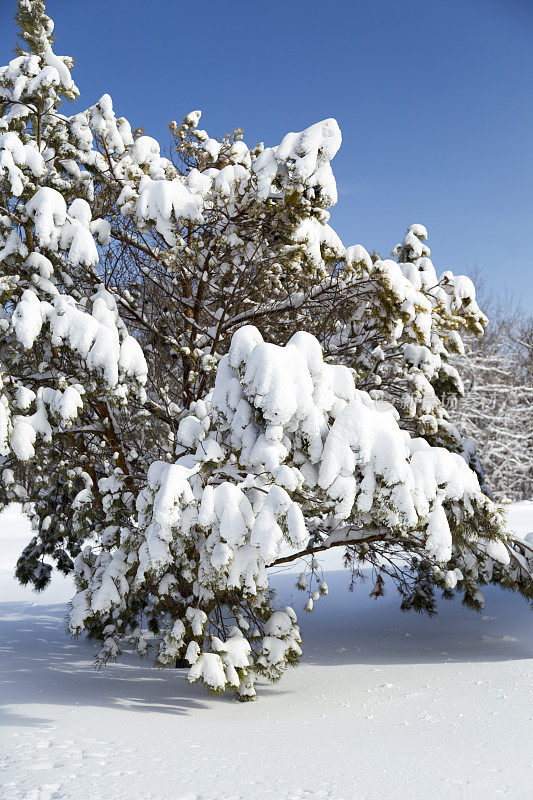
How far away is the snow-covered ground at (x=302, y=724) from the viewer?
122 inches

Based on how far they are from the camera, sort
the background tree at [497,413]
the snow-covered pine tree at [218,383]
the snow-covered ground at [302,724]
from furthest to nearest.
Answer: the background tree at [497,413] < the snow-covered pine tree at [218,383] < the snow-covered ground at [302,724]

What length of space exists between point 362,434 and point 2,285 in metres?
2.96

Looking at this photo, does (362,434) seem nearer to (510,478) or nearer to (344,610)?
(344,610)

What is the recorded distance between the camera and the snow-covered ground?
3.09 m

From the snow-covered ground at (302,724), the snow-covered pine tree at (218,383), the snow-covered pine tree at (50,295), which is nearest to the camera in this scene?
the snow-covered ground at (302,724)

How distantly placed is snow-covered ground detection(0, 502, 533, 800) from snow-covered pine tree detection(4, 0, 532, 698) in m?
0.45

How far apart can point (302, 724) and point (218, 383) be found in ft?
7.60

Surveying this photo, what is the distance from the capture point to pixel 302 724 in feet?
13.9

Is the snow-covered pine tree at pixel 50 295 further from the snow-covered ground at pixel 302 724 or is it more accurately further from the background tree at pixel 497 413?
the background tree at pixel 497 413

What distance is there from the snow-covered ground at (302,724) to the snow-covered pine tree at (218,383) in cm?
45

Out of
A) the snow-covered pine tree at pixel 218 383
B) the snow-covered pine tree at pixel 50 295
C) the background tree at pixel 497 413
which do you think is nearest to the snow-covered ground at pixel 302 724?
the snow-covered pine tree at pixel 218 383

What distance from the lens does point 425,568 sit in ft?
21.8

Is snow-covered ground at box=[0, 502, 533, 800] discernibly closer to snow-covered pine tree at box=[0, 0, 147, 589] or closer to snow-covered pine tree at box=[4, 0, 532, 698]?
snow-covered pine tree at box=[4, 0, 532, 698]

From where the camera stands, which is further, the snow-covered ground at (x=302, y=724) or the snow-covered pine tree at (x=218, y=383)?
the snow-covered pine tree at (x=218, y=383)
